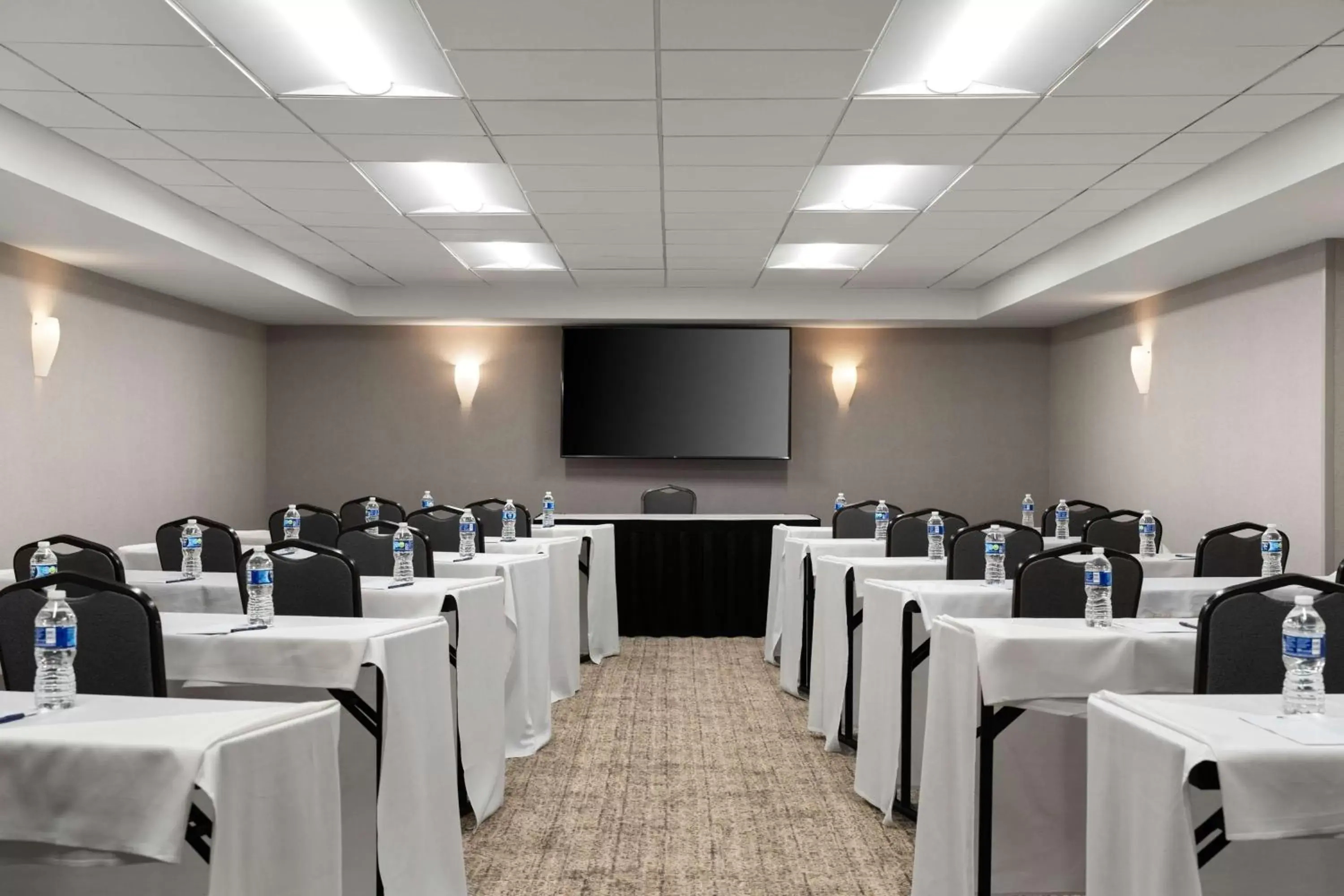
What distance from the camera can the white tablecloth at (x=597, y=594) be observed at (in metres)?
7.87

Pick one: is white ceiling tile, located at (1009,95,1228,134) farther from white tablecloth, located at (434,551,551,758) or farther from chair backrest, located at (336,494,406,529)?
chair backrest, located at (336,494,406,529)

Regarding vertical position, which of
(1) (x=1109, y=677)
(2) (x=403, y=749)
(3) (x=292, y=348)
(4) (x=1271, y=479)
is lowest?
(2) (x=403, y=749)

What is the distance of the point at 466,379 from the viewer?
11.8 meters

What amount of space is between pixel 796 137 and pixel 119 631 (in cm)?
408

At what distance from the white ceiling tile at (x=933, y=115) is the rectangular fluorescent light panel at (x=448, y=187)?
2119mm

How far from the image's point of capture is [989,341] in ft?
39.2

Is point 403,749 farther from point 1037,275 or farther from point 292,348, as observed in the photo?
point 292,348

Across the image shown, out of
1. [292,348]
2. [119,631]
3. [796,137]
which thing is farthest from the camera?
[292,348]

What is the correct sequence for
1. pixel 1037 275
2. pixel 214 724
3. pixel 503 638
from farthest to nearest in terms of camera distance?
1. pixel 1037 275
2. pixel 503 638
3. pixel 214 724

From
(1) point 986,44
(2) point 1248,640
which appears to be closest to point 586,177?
(1) point 986,44

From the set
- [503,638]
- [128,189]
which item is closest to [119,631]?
[503,638]

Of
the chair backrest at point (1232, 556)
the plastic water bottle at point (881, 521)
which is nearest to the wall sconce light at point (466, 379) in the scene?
the plastic water bottle at point (881, 521)

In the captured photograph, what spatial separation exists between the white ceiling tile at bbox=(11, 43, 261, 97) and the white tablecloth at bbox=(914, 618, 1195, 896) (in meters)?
3.76

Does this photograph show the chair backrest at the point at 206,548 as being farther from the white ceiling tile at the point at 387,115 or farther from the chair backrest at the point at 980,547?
the chair backrest at the point at 980,547
